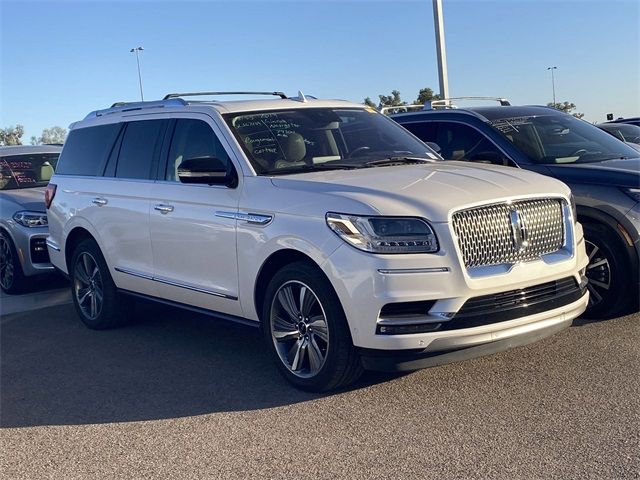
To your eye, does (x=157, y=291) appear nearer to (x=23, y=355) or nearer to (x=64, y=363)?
(x=64, y=363)

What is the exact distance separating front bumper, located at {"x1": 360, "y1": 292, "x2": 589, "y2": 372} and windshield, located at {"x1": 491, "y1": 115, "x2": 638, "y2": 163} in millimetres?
2779

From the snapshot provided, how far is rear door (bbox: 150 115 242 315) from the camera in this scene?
552cm

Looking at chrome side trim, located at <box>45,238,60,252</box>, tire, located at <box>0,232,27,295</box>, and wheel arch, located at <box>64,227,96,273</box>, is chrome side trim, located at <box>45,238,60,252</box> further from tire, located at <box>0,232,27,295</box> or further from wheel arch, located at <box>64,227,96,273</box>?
tire, located at <box>0,232,27,295</box>

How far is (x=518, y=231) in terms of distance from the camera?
4777mm

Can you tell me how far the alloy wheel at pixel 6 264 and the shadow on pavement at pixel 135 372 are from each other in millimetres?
1528

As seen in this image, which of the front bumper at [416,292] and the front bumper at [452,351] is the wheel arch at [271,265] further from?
the front bumper at [452,351]

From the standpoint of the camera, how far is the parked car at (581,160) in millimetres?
6090

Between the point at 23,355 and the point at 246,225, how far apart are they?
2.75m

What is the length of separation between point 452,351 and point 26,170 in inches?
307

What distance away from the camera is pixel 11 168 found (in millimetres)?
10297

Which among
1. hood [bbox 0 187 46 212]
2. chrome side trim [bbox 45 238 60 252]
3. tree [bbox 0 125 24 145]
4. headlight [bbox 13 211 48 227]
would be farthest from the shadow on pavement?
tree [bbox 0 125 24 145]

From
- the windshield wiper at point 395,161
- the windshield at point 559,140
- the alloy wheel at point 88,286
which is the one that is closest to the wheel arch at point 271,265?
the windshield wiper at point 395,161

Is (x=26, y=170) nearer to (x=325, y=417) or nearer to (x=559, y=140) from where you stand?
(x=559, y=140)

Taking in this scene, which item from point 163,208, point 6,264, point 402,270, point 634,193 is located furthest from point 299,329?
point 6,264
